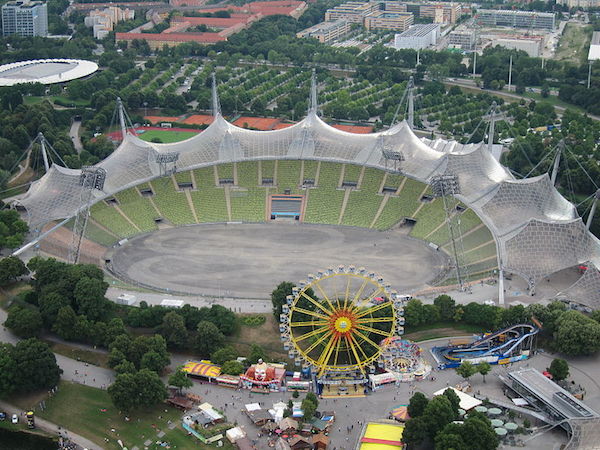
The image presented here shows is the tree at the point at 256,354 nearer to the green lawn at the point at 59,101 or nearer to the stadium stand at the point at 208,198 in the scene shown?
the stadium stand at the point at 208,198

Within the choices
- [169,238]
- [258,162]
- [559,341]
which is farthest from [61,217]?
[559,341]

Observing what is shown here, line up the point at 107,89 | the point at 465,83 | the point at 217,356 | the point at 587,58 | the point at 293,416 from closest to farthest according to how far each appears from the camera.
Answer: the point at 293,416 < the point at 217,356 < the point at 107,89 < the point at 465,83 < the point at 587,58

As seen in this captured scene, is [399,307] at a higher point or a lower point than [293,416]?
higher

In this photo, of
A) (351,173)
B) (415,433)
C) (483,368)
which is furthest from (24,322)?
(351,173)

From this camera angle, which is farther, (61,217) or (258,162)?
(258,162)

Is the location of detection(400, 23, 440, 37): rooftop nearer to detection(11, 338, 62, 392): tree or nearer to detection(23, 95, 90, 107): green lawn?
detection(23, 95, 90, 107): green lawn

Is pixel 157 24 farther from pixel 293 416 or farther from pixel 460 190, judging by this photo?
pixel 293 416

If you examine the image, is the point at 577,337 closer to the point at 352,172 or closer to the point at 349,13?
the point at 352,172

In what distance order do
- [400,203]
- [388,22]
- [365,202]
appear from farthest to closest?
[388,22]
[365,202]
[400,203]
